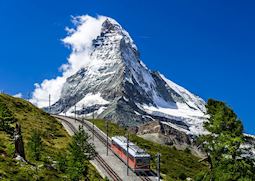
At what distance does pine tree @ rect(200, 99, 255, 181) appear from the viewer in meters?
50.5

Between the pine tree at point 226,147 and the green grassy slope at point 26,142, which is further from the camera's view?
the green grassy slope at point 26,142

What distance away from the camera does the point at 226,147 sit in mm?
52344

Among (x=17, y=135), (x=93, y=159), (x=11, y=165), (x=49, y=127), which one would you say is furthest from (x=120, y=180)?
(x=49, y=127)

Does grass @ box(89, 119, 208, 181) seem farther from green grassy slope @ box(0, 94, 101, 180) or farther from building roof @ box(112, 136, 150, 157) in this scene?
green grassy slope @ box(0, 94, 101, 180)

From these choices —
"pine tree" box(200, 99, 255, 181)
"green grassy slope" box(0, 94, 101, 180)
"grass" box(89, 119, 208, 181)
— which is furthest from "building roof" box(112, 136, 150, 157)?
"pine tree" box(200, 99, 255, 181)

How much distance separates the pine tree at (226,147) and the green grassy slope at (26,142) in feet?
65.5

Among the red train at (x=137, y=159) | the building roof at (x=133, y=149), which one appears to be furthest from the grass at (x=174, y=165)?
the building roof at (x=133, y=149)

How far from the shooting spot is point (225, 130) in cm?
5541

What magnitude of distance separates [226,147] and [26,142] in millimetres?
52145

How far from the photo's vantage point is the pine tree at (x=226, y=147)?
50531 millimetres

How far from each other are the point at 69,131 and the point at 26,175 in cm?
9909

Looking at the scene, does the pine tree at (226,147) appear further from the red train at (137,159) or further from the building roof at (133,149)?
the building roof at (133,149)

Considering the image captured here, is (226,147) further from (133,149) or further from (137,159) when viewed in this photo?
(133,149)

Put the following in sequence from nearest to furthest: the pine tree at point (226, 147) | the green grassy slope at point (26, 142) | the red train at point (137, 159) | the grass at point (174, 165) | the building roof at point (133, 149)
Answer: the pine tree at point (226, 147)
the green grassy slope at point (26, 142)
the red train at point (137, 159)
the building roof at point (133, 149)
the grass at point (174, 165)
